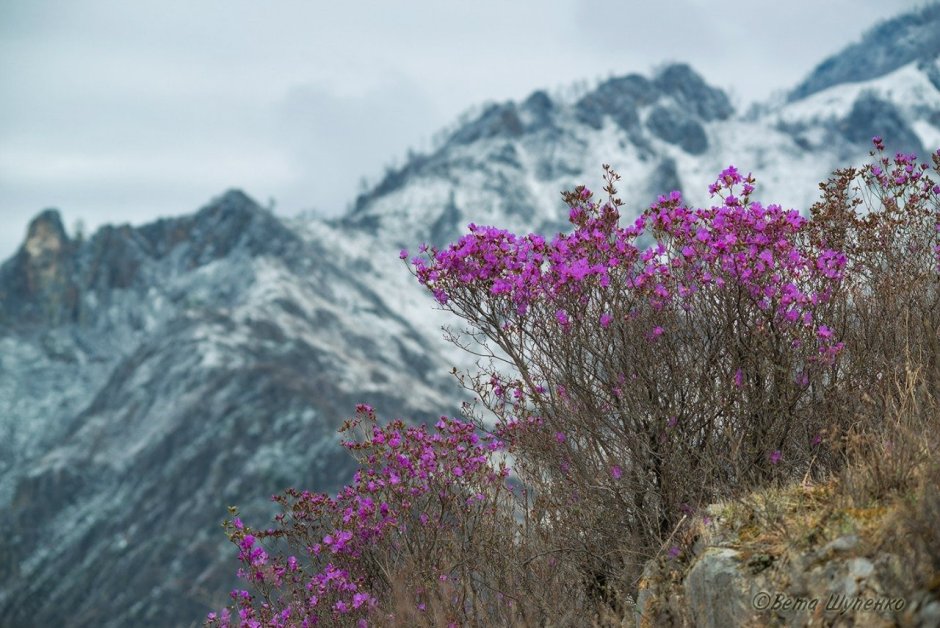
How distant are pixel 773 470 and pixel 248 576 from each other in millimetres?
5822

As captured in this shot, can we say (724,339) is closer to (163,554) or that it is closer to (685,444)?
(685,444)

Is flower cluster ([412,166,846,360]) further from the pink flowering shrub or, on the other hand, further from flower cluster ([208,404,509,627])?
flower cluster ([208,404,509,627])

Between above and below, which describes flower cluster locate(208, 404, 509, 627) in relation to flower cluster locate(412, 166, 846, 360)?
below

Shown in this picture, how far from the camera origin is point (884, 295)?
26.2 ft

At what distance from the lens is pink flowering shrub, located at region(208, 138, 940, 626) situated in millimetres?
7074

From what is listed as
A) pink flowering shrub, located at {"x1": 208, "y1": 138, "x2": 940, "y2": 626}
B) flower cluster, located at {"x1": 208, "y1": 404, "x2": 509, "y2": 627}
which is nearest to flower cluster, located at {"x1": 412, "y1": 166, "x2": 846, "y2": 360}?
pink flowering shrub, located at {"x1": 208, "y1": 138, "x2": 940, "y2": 626}

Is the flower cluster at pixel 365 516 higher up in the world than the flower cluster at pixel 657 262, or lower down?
lower down

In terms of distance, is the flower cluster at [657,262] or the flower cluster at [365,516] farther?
the flower cluster at [365,516]

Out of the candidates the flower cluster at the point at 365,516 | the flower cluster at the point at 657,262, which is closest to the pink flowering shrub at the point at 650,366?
the flower cluster at the point at 657,262

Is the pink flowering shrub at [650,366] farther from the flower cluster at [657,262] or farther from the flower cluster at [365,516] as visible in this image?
the flower cluster at [365,516]

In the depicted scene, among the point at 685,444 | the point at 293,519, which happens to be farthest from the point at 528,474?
the point at 293,519

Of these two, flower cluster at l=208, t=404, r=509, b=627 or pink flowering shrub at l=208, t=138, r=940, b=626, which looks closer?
pink flowering shrub at l=208, t=138, r=940, b=626

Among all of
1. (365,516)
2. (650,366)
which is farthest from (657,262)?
(365,516)

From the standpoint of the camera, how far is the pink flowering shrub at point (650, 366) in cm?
707
